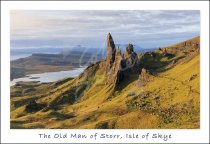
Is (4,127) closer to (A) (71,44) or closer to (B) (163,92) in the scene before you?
(A) (71,44)

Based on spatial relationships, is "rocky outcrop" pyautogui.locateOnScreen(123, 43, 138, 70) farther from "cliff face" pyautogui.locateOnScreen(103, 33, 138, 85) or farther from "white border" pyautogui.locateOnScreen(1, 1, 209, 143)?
"white border" pyautogui.locateOnScreen(1, 1, 209, 143)

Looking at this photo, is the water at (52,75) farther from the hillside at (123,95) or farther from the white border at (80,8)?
the white border at (80,8)

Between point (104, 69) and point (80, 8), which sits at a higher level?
point (80, 8)

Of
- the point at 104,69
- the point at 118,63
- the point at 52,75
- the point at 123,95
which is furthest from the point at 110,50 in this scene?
the point at 52,75

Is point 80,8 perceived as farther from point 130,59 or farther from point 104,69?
point 130,59

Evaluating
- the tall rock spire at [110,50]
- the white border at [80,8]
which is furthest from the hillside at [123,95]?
the white border at [80,8]

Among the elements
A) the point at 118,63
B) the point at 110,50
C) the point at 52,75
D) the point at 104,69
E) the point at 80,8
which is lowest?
the point at 52,75
